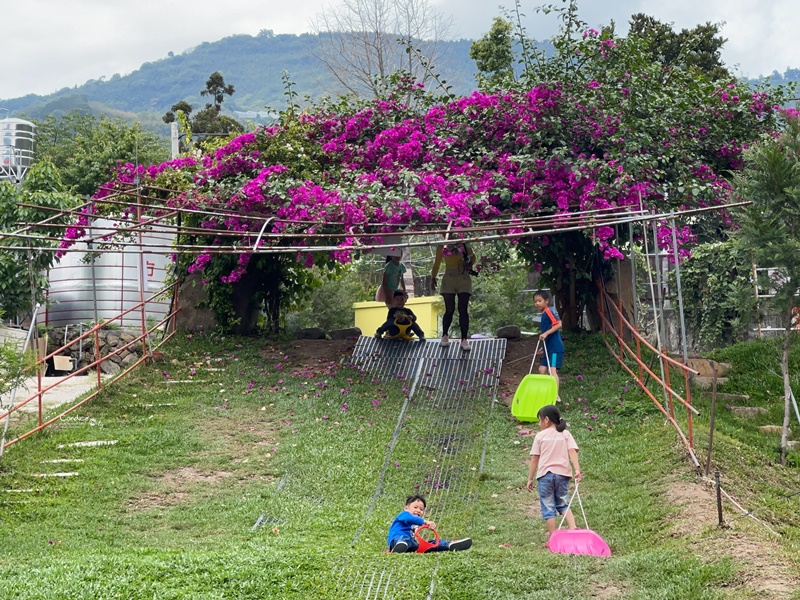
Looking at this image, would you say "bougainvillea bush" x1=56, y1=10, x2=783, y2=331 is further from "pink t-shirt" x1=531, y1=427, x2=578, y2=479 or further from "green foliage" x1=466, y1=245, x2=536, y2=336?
"green foliage" x1=466, y1=245, x2=536, y2=336

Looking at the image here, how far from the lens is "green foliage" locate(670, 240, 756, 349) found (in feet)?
63.2

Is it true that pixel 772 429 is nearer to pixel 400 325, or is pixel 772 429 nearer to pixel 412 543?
pixel 400 325

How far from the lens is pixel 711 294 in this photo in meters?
19.5

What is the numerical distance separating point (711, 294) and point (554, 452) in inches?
457

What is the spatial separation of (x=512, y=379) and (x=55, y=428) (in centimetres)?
582

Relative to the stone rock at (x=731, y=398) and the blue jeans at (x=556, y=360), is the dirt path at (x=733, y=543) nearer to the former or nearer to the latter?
the blue jeans at (x=556, y=360)

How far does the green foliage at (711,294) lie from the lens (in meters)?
19.2

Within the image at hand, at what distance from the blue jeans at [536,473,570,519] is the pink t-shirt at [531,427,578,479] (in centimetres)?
4

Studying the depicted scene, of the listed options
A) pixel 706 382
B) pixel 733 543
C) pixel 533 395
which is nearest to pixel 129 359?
pixel 533 395

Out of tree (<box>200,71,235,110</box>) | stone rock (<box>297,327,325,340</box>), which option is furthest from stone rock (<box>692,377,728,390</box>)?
tree (<box>200,71,235,110</box>)

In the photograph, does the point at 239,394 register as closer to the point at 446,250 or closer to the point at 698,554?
the point at 446,250

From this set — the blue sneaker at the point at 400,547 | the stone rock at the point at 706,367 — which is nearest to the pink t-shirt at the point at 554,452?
the blue sneaker at the point at 400,547

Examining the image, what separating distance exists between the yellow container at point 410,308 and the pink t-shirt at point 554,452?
545 inches

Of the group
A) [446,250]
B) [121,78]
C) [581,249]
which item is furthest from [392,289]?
[121,78]
